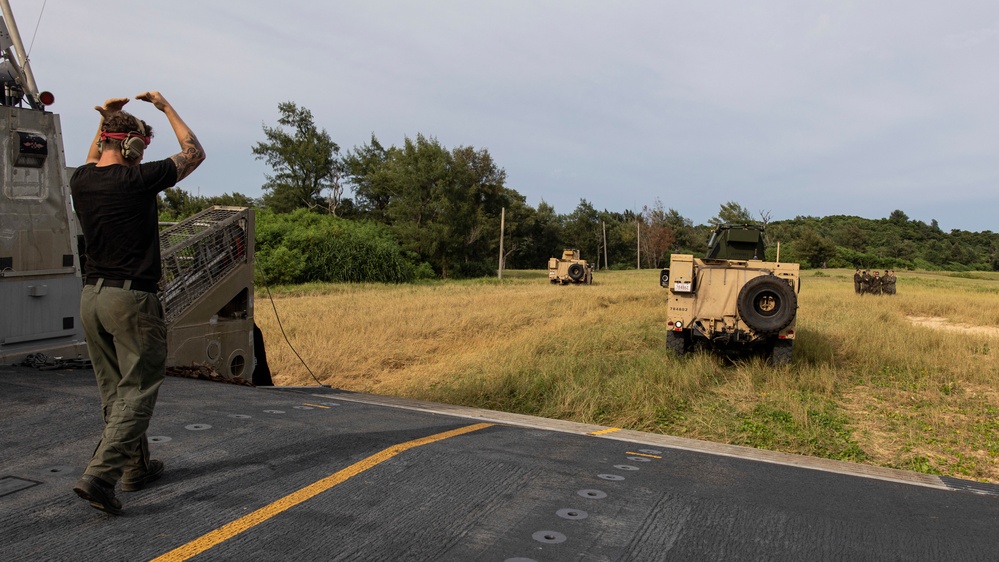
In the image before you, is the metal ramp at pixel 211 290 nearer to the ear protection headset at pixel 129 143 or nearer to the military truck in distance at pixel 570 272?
the ear protection headset at pixel 129 143

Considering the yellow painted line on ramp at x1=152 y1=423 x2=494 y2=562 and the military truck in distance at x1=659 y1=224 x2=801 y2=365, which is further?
the military truck in distance at x1=659 y1=224 x2=801 y2=365

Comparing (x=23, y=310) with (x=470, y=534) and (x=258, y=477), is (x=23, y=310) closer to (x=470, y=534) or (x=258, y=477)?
(x=258, y=477)

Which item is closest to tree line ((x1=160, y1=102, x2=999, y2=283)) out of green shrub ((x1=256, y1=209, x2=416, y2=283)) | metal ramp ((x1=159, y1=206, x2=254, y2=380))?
green shrub ((x1=256, y1=209, x2=416, y2=283))

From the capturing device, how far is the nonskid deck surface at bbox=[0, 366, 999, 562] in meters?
2.98

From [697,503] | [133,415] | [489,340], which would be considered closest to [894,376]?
[489,340]

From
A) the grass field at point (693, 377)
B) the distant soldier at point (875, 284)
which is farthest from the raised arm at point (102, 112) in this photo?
the distant soldier at point (875, 284)

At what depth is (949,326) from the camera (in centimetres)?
1862

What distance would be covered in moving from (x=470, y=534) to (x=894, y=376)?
374 inches

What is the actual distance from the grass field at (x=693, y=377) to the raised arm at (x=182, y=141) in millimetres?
5476

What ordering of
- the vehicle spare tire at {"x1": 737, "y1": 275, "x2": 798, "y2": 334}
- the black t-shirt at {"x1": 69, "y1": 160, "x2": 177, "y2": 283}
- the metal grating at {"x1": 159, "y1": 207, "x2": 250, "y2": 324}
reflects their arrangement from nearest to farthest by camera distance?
the black t-shirt at {"x1": 69, "y1": 160, "x2": 177, "y2": 283} → the metal grating at {"x1": 159, "y1": 207, "x2": 250, "y2": 324} → the vehicle spare tire at {"x1": 737, "y1": 275, "x2": 798, "y2": 334}

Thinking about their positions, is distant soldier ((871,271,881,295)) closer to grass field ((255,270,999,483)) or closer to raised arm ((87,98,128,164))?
grass field ((255,270,999,483))

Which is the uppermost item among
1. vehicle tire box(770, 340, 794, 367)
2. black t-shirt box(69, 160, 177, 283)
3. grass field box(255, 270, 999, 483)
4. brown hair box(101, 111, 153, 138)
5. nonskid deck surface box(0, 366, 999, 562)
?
brown hair box(101, 111, 153, 138)

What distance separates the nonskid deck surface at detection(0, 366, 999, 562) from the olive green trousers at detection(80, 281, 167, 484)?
299 millimetres

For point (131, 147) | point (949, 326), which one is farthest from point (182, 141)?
point (949, 326)
